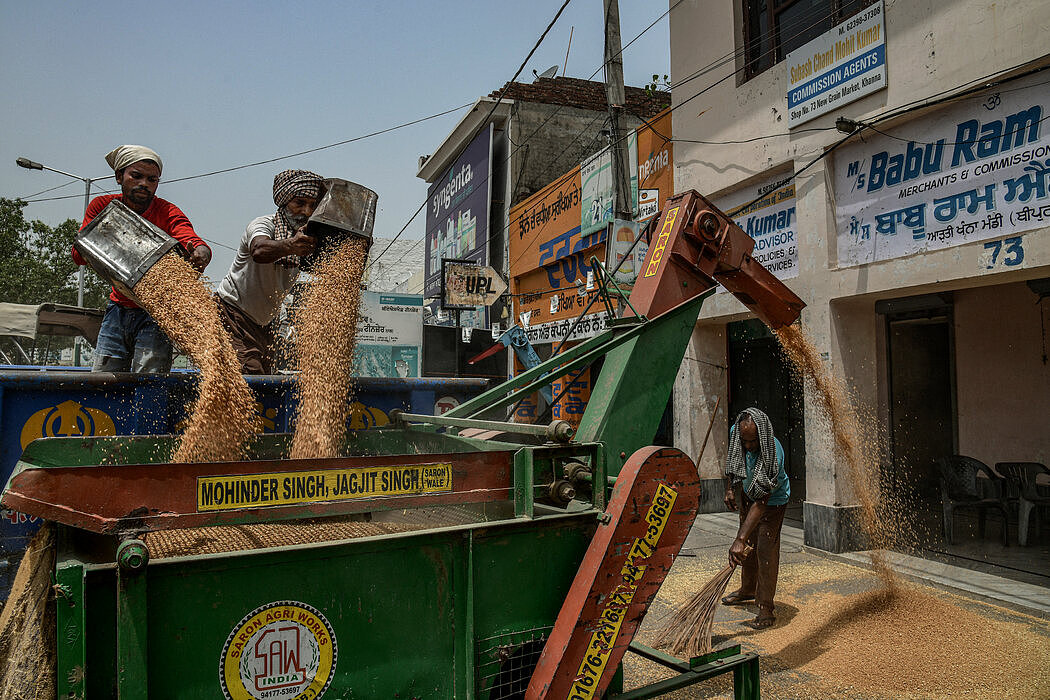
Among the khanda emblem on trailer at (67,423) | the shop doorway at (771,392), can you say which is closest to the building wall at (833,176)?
the shop doorway at (771,392)

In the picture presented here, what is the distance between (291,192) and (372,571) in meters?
2.83

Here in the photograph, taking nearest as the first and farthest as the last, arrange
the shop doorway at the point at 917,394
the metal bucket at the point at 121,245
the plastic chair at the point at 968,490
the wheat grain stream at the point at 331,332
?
the metal bucket at the point at 121,245, the wheat grain stream at the point at 331,332, the plastic chair at the point at 968,490, the shop doorway at the point at 917,394

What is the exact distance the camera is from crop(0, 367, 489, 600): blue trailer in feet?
10.4

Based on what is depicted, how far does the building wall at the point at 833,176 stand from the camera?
604 centimetres

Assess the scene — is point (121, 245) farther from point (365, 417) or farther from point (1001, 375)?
point (1001, 375)

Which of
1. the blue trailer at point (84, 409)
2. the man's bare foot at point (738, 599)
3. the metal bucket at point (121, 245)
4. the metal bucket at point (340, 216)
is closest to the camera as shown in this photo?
the blue trailer at point (84, 409)

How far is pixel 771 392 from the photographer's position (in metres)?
11.5

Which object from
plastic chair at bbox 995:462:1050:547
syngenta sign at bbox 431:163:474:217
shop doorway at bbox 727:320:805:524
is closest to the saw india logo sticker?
plastic chair at bbox 995:462:1050:547

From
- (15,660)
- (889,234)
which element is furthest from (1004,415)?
(15,660)

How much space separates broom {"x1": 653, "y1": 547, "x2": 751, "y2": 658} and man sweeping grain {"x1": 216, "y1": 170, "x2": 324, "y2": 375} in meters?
3.09

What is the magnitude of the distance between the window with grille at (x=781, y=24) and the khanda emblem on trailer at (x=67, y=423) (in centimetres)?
798

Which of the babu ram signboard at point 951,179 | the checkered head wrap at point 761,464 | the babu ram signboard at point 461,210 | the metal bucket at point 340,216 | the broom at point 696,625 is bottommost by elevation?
the broom at point 696,625

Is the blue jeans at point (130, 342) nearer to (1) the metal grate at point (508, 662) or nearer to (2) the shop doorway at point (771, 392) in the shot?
(1) the metal grate at point (508, 662)

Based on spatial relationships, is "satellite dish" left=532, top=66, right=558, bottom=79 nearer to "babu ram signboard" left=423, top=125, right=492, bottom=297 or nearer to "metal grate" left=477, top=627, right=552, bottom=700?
"babu ram signboard" left=423, top=125, right=492, bottom=297
